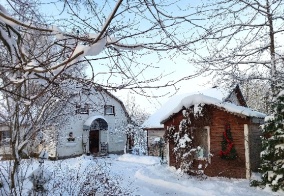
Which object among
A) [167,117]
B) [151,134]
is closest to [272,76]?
[167,117]

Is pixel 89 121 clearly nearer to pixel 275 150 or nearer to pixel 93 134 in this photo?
pixel 93 134

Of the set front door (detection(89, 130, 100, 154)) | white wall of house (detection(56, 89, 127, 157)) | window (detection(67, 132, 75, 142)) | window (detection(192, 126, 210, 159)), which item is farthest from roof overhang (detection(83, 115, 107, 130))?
window (detection(192, 126, 210, 159))

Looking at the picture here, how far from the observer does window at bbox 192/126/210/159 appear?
1316 centimetres

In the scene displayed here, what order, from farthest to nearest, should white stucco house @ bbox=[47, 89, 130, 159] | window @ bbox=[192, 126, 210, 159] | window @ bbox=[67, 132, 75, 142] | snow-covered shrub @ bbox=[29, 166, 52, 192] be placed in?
window @ bbox=[67, 132, 75, 142] < white stucco house @ bbox=[47, 89, 130, 159] < window @ bbox=[192, 126, 210, 159] < snow-covered shrub @ bbox=[29, 166, 52, 192]

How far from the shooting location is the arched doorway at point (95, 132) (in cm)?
2584

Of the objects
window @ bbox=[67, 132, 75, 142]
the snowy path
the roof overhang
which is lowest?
the snowy path

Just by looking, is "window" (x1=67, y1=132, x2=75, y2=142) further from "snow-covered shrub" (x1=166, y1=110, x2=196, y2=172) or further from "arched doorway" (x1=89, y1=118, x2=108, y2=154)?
"snow-covered shrub" (x1=166, y1=110, x2=196, y2=172)

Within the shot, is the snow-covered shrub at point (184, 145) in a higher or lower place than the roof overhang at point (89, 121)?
lower

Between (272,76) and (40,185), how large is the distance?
31.1 feet

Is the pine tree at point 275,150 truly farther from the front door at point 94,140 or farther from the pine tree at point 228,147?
the front door at point 94,140

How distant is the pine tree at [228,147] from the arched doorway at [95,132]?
15692 mm

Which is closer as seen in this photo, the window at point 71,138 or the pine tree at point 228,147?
the pine tree at point 228,147

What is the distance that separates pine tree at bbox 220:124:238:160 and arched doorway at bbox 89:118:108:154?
1569cm

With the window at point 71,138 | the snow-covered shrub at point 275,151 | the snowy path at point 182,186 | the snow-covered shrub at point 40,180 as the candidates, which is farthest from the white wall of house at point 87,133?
the snow-covered shrub at point 40,180
